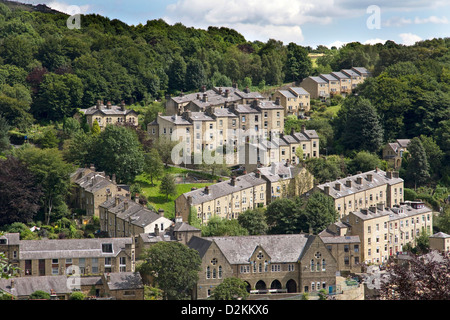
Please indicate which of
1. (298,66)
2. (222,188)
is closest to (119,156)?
(222,188)

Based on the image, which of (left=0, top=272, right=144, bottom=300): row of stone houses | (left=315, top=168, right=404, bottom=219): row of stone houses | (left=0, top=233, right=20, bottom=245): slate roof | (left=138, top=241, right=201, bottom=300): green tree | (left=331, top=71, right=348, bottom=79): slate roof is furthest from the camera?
(left=331, top=71, right=348, bottom=79): slate roof

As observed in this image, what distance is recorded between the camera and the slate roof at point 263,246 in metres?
53.5

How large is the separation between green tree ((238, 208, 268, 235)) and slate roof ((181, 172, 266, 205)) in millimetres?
3268

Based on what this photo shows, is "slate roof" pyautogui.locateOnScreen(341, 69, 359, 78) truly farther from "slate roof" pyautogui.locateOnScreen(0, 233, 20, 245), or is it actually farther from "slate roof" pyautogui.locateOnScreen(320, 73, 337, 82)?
"slate roof" pyautogui.locateOnScreen(0, 233, 20, 245)

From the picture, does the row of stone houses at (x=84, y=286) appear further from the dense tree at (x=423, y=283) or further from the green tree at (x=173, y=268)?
the dense tree at (x=423, y=283)

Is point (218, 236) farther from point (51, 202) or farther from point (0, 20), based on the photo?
A: point (0, 20)

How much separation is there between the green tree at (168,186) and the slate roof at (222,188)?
8.58ft

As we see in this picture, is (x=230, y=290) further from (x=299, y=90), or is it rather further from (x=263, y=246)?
(x=299, y=90)

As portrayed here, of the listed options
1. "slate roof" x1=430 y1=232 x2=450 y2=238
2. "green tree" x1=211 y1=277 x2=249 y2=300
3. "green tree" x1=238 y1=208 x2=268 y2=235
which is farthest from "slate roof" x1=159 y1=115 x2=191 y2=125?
"green tree" x1=211 y1=277 x2=249 y2=300

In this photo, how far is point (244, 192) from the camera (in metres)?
65.4

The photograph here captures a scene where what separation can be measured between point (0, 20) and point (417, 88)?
47.3m

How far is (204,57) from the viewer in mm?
97875

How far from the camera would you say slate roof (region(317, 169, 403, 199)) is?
216 ft
